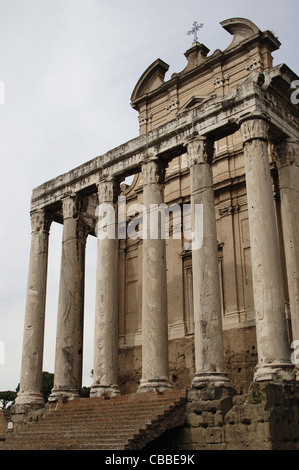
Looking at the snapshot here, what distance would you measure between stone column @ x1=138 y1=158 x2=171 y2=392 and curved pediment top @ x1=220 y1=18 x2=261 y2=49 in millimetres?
8456

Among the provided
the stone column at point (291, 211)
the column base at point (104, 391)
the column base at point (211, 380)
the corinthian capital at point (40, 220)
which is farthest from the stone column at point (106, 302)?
the stone column at point (291, 211)

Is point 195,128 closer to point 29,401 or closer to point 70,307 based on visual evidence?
point 70,307

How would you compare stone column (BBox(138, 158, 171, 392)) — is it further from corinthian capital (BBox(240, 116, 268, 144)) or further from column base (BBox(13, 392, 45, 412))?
column base (BBox(13, 392, 45, 412))

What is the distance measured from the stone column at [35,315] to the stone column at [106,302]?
312cm

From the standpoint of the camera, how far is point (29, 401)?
19.4m

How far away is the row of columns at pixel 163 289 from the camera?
14.5 metres

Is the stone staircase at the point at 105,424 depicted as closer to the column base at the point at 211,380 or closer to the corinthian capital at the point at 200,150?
the column base at the point at 211,380

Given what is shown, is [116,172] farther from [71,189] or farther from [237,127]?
[237,127]

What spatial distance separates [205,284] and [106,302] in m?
4.27

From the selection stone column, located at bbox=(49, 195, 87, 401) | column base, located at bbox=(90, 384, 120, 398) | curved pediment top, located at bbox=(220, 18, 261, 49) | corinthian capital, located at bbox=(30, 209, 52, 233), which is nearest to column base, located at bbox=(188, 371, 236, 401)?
column base, located at bbox=(90, 384, 120, 398)

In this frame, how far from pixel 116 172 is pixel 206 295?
21.3ft
